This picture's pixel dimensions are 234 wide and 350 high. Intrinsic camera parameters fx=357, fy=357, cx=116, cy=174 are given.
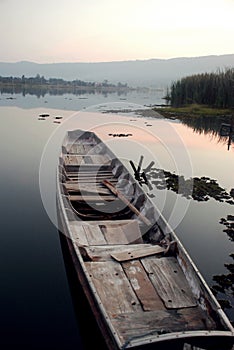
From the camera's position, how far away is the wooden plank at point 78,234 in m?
8.44

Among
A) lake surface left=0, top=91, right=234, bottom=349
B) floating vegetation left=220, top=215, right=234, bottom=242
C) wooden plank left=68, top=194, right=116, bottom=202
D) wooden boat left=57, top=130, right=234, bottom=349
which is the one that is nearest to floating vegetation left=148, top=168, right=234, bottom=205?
lake surface left=0, top=91, right=234, bottom=349

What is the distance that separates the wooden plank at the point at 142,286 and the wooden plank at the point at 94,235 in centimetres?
137

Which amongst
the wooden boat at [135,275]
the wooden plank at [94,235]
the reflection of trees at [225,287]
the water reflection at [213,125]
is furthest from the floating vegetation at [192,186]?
the water reflection at [213,125]

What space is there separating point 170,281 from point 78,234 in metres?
2.84

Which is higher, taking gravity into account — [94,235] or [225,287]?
[94,235]

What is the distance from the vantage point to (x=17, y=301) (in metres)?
7.43

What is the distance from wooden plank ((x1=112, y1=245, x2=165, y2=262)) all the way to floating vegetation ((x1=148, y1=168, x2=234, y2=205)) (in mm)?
6654

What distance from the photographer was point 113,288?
21.6 ft

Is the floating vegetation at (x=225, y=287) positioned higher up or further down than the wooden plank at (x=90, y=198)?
further down

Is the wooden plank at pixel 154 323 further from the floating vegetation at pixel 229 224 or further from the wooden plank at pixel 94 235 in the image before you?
the floating vegetation at pixel 229 224

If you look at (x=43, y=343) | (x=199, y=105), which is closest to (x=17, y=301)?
(x=43, y=343)

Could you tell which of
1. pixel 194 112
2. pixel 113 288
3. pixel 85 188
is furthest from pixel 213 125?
pixel 113 288

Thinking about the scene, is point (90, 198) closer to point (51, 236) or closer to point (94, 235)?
point (51, 236)

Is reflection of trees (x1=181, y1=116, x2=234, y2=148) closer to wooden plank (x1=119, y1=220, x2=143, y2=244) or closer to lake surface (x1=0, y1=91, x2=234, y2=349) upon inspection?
lake surface (x1=0, y1=91, x2=234, y2=349)
